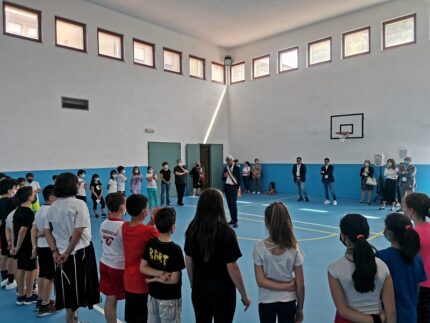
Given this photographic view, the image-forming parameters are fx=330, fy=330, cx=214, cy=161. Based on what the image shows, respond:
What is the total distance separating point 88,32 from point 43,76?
226 cm

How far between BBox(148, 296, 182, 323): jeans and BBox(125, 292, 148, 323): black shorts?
0.20 metres

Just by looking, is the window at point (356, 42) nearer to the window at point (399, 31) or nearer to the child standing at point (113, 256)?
the window at point (399, 31)

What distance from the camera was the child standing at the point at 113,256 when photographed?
109 inches

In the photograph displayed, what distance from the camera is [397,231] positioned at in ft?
6.77

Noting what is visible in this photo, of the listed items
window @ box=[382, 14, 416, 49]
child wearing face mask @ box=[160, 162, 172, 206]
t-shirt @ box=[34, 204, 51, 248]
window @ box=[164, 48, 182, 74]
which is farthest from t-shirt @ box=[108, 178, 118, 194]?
window @ box=[382, 14, 416, 49]

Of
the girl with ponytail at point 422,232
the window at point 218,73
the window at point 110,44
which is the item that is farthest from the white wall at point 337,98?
the girl with ponytail at point 422,232

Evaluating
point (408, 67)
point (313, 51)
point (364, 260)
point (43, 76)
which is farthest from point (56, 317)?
point (313, 51)

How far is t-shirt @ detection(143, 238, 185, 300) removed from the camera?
7.68ft

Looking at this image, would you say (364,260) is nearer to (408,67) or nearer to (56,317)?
Result: (56,317)

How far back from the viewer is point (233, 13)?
39.7ft

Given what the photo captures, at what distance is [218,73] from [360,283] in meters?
15.3

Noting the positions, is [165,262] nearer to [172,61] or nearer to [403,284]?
[403,284]

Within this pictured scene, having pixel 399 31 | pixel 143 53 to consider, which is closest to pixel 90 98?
pixel 143 53

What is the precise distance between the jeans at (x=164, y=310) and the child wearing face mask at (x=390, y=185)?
386 inches
